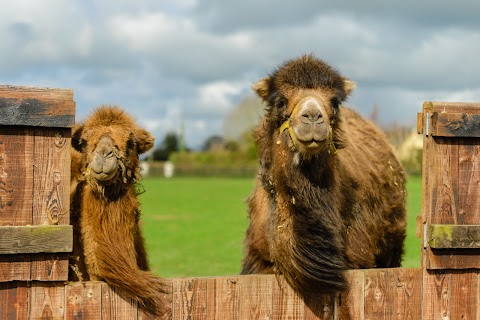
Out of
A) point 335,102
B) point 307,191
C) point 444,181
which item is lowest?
point 307,191

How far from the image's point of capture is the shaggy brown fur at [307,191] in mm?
5312

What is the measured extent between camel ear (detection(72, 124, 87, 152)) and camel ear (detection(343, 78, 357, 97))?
231 cm

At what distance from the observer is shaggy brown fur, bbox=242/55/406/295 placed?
17.4 feet

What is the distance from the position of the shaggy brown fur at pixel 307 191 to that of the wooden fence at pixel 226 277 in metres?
0.25

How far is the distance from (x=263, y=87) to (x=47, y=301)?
276 cm

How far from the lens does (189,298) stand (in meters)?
5.05

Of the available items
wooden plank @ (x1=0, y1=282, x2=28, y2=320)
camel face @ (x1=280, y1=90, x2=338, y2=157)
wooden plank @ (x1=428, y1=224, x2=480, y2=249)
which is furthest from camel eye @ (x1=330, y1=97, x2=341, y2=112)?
wooden plank @ (x1=0, y1=282, x2=28, y2=320)

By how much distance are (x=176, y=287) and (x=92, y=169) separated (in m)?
1.10

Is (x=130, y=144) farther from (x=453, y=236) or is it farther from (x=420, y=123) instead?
(x=453, y=236)

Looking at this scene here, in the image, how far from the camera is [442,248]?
5426 mm

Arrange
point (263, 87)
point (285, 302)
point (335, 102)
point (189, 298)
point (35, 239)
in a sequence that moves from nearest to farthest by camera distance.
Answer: point (35, 239) → point (189, 298) → point (285, 302) → point (335, 102) → point (263, 87)

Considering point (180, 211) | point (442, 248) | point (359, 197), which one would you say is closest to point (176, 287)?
point (442, 248)

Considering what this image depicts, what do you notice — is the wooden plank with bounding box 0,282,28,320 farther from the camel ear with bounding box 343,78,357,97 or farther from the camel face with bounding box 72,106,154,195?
the camel ear with bounding box 343,78,357,97

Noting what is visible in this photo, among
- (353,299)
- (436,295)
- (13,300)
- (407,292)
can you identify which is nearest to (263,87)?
(353,299)
